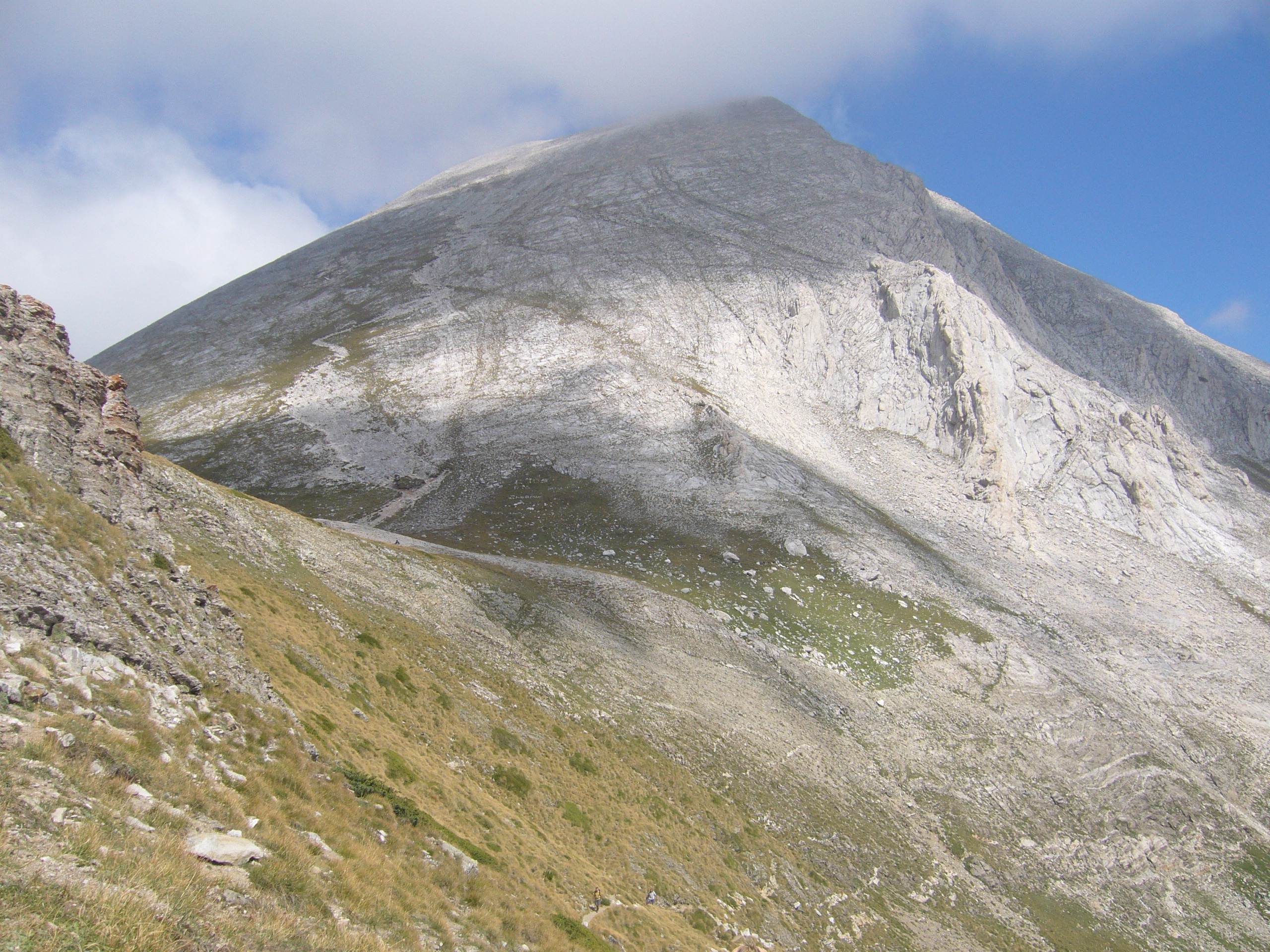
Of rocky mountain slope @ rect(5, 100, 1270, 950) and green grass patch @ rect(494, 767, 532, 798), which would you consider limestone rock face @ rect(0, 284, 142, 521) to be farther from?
green grass patch @ rect(494, 767, 532, 798)

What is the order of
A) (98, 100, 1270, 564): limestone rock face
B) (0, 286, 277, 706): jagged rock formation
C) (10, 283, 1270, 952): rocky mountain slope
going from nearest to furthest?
(10, 283, 1270, 952): rocky mountain slope
(0, 286, 277, 706): jagged rock formation
(98, 100, 1270, 564): limestone rock face

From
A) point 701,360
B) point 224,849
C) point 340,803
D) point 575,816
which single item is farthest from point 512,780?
point 701,360

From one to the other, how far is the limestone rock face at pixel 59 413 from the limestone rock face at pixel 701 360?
1904 inches

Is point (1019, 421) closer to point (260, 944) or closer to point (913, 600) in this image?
point (913, 600)

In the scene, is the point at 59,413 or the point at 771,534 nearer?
the point at 59,413

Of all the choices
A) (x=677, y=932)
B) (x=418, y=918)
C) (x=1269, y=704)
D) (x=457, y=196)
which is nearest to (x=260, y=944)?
(x=418, y=918)

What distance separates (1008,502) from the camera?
89.1m

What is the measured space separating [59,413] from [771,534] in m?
57.7

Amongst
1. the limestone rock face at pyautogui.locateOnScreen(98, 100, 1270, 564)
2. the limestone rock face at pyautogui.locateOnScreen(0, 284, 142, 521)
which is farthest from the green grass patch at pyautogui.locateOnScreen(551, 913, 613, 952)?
the limestone rock face at pyautogui.locateOnScreen(98, 100, 1270, 564)

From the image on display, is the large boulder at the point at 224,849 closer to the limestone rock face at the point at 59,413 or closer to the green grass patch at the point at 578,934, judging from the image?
the green grass patch at the point at 578,934

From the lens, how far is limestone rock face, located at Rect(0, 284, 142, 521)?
1850 centimetres

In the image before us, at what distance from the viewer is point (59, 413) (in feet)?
66.3

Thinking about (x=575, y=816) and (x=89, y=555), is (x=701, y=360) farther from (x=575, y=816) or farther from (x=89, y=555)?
(x=89, y=555)

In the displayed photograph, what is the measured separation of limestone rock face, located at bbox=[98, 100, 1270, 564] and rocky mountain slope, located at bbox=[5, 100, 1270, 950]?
0.77m
